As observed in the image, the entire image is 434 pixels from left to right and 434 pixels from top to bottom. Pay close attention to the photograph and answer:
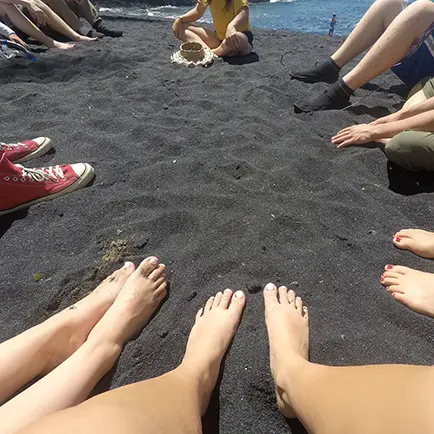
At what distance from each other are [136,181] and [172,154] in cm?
38

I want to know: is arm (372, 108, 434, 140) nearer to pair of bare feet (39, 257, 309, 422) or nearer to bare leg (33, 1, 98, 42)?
pair of bare feet (39, 257, 309, 422)

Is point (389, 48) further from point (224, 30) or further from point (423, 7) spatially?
point (224, 30)

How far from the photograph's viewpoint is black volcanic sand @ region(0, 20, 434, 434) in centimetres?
149

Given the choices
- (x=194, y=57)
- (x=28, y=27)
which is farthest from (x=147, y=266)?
(x=28, y=27)

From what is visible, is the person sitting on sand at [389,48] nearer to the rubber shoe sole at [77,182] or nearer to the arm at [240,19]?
the arm at [240,19]

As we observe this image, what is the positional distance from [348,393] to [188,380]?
1.70 feet

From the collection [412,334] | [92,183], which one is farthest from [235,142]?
[412,334]

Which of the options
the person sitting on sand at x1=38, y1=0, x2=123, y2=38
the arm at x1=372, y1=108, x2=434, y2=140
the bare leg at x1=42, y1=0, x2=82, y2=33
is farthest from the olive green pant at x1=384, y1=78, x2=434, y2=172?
the bare leg at x1=42, y1=0, x2=82, y2=33

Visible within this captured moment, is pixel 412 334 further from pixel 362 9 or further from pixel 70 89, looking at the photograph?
pixel 362 9

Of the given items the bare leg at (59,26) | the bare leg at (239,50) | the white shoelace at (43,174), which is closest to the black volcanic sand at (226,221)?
the white shoelace at (43,174)

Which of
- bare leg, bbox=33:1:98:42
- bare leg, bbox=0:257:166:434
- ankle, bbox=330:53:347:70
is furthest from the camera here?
bare leg, bbox=33:1:98:42

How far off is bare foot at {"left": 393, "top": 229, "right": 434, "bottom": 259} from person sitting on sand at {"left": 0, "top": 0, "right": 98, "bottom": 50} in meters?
4.57

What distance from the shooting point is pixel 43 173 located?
7.27ft

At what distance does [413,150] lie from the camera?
2.20 m
